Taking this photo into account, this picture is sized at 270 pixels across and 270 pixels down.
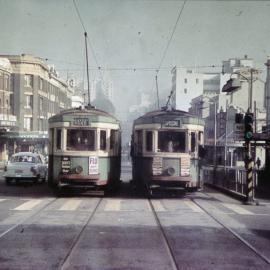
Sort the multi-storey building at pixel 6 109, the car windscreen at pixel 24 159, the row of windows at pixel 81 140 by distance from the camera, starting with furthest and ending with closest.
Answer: the multi-storey building at pixel 6 109, the car windscreen at pixel 24 159, the row of windows at pixel 81 140

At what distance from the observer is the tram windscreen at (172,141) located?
782 inches

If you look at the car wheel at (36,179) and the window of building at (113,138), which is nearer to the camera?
the window of building at (113,138)

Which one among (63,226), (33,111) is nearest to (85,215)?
(63,226)

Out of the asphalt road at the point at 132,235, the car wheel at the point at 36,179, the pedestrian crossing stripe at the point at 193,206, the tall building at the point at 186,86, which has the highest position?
the tall building at the point at 186,86

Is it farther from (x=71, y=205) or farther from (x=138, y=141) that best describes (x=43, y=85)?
(x=71, y=205)

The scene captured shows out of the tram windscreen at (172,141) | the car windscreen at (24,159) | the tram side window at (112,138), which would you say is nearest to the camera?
the tram windscreen at (172,141)

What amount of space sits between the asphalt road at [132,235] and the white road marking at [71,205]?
3 centimetres

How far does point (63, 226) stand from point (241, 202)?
31.1 feet

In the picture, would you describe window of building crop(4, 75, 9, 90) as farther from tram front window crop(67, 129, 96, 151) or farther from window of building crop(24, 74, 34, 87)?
tram front window crop(67, 129, 96, 151)

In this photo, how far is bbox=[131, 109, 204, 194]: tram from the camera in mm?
19578

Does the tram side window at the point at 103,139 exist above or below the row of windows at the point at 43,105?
below

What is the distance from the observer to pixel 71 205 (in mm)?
17328

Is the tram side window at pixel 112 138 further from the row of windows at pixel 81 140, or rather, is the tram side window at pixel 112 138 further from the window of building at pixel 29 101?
the window of building at pixel 29 101

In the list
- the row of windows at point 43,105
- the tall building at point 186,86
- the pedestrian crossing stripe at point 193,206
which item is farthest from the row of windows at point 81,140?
the tall building at point 186,86
